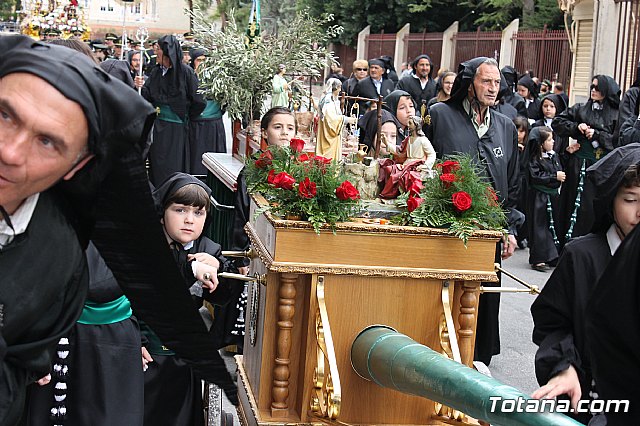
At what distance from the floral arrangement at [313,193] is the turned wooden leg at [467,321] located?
0.61m

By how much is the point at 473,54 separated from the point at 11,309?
33.2 meters

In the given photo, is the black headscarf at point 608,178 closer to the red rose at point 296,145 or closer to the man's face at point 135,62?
the red rose at point 296,145

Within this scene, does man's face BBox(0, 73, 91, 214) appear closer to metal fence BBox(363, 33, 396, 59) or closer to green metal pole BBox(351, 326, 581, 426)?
green metal pole BBox(351, 326, 581, 426)

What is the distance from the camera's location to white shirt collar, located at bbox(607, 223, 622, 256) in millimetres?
4176

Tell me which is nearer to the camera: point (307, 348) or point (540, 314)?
point (540, 314)

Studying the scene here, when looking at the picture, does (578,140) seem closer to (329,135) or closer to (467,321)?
(329,135)

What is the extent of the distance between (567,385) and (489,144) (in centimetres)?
333

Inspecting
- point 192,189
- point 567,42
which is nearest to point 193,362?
point 192,189

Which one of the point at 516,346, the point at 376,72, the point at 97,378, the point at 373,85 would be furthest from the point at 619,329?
the point at 376,72

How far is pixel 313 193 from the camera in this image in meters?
4.43

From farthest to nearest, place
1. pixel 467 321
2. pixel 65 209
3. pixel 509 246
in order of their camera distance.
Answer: pixel 509 246 < pixel 467 321 < pixel 65 209

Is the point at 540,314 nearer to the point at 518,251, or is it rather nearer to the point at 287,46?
the point at 287,46

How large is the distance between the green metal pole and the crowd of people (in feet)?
0.49

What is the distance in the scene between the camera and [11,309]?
2.17 m
